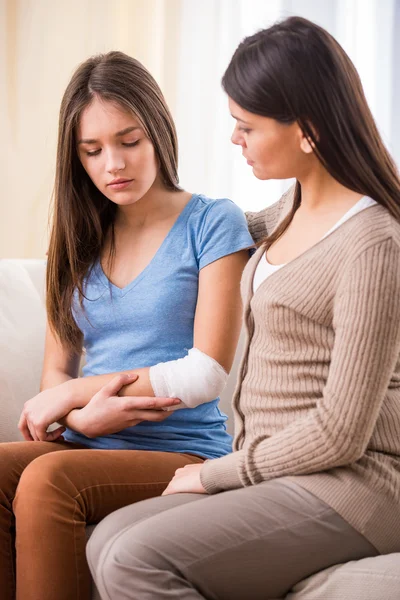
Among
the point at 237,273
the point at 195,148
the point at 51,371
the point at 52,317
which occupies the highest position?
the point at 195,148

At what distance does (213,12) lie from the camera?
271 centimetres

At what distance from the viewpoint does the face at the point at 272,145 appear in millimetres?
1176

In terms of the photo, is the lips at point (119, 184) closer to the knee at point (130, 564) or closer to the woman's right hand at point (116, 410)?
the woman's right hand at point (116, 410)

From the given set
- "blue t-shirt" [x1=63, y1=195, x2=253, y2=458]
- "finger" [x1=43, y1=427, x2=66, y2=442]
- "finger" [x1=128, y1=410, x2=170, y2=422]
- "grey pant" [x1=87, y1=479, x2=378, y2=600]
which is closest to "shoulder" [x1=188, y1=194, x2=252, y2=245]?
"blue t-shirt" [x1=63, y1=195, x2=253, y2=458]

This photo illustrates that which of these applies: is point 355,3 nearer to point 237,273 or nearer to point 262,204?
point 262,204

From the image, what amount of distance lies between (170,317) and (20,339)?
0.42 metres

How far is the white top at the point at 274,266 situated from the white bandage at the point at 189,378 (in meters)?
0.20

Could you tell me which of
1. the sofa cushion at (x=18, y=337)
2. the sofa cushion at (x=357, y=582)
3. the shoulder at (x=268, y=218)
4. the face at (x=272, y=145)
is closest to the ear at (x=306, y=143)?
the face at (x=272, y=145)

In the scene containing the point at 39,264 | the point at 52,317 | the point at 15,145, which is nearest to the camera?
the point at 52,317

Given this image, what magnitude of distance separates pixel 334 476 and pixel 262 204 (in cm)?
176

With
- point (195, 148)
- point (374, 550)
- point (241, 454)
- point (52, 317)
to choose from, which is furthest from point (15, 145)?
point (374, 550)

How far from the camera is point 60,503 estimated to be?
1267mm

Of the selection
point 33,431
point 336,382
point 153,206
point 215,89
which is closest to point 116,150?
point 153,206

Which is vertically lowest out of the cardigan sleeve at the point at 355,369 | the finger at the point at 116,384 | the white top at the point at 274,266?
the finger at the point at 116,384
